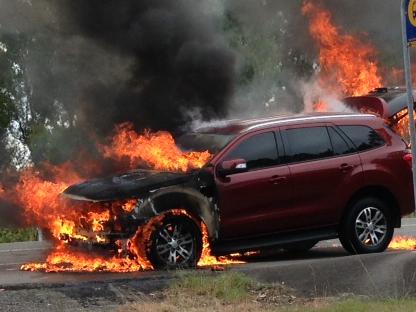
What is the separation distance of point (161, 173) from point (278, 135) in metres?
1.51

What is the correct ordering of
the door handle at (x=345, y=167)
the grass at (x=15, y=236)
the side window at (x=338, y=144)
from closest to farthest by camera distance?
Answer: the door handle at (x=345, y=167)
the side window at (x=338, y=144)
the grass at (x=15, y=236)

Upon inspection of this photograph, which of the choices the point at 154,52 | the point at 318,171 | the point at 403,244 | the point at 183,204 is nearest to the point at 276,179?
the point at 318,171

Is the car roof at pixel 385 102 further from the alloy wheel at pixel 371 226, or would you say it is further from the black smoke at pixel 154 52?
the black smoke at pixel 154 52

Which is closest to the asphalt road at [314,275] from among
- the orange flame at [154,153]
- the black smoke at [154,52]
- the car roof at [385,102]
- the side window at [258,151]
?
the side window at [258,151]

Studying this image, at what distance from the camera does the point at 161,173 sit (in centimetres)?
896

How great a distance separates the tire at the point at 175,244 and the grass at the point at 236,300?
2.84ft

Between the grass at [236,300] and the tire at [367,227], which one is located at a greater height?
the tire at [367,227]

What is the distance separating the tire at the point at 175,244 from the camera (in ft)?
27.7

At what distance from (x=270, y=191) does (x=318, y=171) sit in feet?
2.36

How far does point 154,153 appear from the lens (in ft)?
31.4

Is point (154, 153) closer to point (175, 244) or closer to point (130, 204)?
point (130, 204)

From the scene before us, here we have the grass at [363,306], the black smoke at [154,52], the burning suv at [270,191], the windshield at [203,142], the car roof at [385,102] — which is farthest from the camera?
the black smoke at [154,52]

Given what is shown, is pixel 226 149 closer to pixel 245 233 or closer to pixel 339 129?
pixel 245 233

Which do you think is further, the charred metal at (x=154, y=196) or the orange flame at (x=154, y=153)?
the orange flame at (x=154, y=153)
